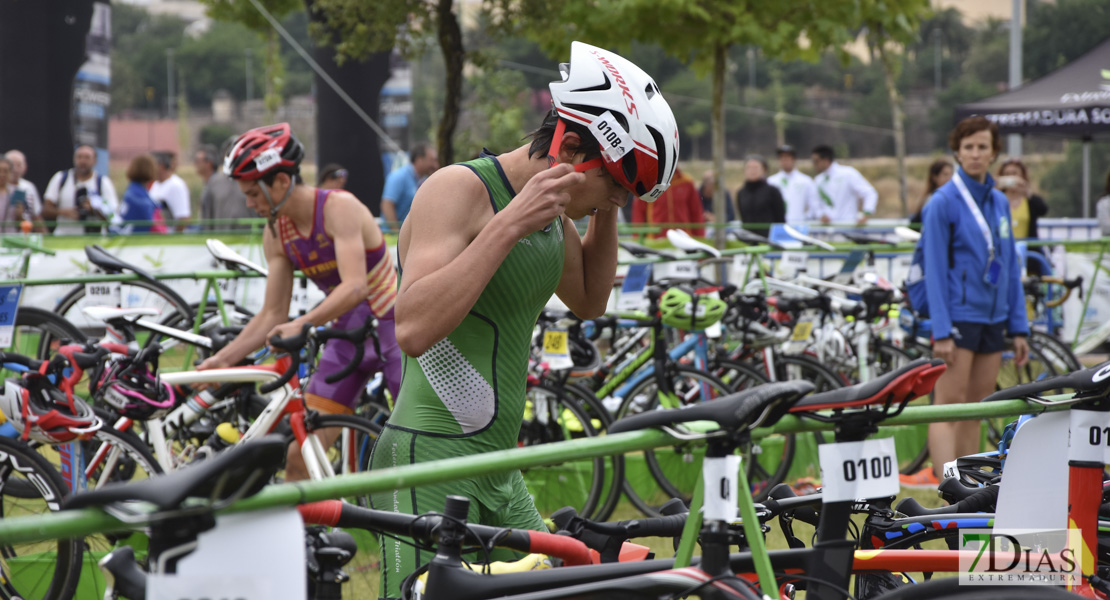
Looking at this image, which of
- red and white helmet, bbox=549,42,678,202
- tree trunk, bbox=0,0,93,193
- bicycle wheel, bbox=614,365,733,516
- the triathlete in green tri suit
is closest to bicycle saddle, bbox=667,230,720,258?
bicycle wheel, bbox=614,365,733,516

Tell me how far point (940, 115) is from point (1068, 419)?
58.3m

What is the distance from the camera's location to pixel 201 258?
10.2m

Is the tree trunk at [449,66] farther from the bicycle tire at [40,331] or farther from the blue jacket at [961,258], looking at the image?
the blue jacket at [961,258]

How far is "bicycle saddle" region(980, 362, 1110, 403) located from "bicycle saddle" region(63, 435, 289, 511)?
1.54 m

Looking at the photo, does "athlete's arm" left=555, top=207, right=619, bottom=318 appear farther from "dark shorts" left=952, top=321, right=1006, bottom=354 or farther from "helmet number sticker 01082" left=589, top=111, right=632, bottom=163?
"dark shorts" left=952, top=321, right=1006, bottom=354

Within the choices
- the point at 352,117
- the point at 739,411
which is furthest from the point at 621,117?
the point at 352,117

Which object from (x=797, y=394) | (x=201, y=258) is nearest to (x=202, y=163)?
(x=201, y=258)

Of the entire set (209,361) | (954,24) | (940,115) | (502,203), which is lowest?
(209,361)

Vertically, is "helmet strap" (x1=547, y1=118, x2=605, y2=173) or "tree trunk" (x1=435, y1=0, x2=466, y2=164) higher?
"tree trunk" (x1=435, y1=0, x2=466, y2=164)

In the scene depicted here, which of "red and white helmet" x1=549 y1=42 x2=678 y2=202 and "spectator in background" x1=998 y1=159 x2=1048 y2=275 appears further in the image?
"spectator in background" x1=998 y1=159 x2=1048 y2=275

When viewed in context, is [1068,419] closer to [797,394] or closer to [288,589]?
[797,394]

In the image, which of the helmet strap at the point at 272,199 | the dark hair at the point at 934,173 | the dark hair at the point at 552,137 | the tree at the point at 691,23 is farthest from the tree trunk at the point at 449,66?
the dark hair at the point at 552,137

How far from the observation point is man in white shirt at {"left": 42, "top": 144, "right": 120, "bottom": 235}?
12195 mm

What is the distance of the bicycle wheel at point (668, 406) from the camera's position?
20.8 feet
